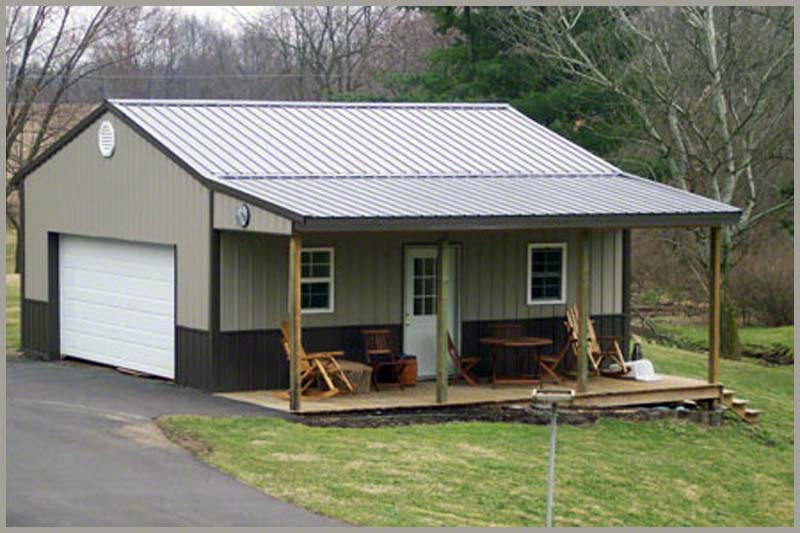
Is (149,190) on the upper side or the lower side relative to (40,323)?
upper

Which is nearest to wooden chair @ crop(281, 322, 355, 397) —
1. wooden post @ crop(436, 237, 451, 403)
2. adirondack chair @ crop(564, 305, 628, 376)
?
wooden post @ crop(436, 237, 451, 403)

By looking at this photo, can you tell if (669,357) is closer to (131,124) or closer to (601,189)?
(601,189)

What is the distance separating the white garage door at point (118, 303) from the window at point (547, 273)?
5.24 m

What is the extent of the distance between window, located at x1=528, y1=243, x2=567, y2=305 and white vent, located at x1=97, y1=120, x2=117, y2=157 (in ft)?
20.2

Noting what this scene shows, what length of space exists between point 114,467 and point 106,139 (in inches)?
331

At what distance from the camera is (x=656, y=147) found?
3866 cm

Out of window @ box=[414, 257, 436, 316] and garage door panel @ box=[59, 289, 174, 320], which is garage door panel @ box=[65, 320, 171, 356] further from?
window @ box=[414, 257, 436, 316]

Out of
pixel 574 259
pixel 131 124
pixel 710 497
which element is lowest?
pixel 710 497

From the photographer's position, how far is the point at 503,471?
17.9 m

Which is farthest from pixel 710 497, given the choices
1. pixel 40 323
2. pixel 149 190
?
pixel 40 323

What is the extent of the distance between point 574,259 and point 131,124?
6675mm

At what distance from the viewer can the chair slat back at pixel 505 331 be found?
24156mm

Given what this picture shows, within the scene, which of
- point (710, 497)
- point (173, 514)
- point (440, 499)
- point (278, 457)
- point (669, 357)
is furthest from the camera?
point (669, 357)

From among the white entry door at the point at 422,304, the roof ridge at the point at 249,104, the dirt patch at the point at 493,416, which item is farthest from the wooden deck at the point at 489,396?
the roof ridge at the point at 249,104
